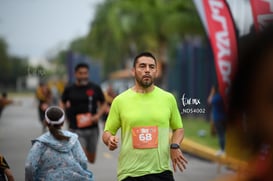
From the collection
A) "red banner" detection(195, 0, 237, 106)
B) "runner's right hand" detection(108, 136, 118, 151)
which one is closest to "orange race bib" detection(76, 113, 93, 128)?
"red banner" detection(195, 0, 237, 106)

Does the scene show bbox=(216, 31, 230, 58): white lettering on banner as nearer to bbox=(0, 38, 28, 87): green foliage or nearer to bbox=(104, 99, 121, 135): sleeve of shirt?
bbox=(104, 99, 121, 135): sleeve of shirt

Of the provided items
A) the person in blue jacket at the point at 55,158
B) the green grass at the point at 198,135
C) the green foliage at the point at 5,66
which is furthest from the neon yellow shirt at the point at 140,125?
the green grass at the point at 198,135

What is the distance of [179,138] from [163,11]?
31095 millimetres

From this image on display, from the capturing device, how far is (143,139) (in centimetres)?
468

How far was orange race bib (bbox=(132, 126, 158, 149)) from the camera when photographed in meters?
4.69

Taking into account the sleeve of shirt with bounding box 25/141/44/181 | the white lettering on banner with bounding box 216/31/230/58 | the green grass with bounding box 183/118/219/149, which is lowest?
the green grass with bounding box 183/118/219/149

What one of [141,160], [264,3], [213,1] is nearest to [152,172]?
[141,160]

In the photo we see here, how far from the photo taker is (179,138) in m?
4.88

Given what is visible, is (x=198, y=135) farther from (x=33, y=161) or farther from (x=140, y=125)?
(x=33, y=161)

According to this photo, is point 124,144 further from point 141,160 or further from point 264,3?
point 264,3

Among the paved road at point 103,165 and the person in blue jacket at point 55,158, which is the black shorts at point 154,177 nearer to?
the person in blue jacket at point 55,158

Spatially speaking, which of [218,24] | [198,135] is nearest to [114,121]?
[218,24]

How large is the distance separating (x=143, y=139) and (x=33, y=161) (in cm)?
82

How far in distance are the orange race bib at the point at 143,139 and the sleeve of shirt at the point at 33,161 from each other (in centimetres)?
70
